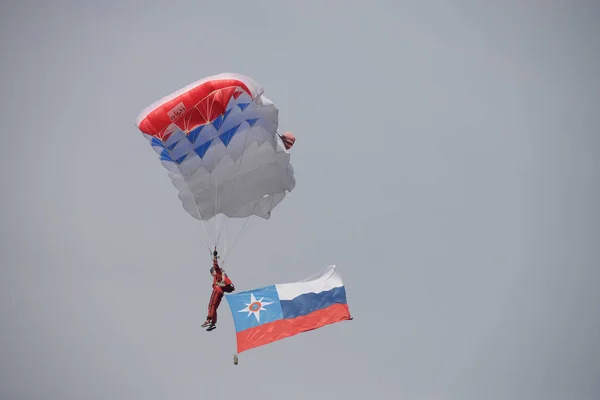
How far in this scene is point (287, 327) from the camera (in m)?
28.9

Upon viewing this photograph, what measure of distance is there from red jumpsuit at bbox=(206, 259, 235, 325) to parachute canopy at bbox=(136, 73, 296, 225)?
8.12ft

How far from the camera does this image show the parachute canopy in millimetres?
26703

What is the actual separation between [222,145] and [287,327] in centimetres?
584

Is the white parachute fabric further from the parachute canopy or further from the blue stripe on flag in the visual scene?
the blue stripe on flag

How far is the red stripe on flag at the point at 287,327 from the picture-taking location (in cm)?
2770

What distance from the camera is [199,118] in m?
27.1

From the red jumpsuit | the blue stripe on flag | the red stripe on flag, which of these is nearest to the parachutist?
the red jumpsuit

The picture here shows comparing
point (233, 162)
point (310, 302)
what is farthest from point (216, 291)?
point (233, 162)

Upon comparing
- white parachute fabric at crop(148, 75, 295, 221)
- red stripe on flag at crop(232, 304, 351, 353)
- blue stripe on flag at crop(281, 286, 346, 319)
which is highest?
white parachute fabric at crop(148, 75, 295, 221)

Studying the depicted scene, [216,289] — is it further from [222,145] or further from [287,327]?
[222,145]

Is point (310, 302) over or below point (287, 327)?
over

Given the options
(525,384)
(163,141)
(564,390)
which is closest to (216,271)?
(163,141)

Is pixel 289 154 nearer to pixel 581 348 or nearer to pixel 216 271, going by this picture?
pixel 216 271

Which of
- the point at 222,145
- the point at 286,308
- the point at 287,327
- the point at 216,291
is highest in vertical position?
the point at 222,145
